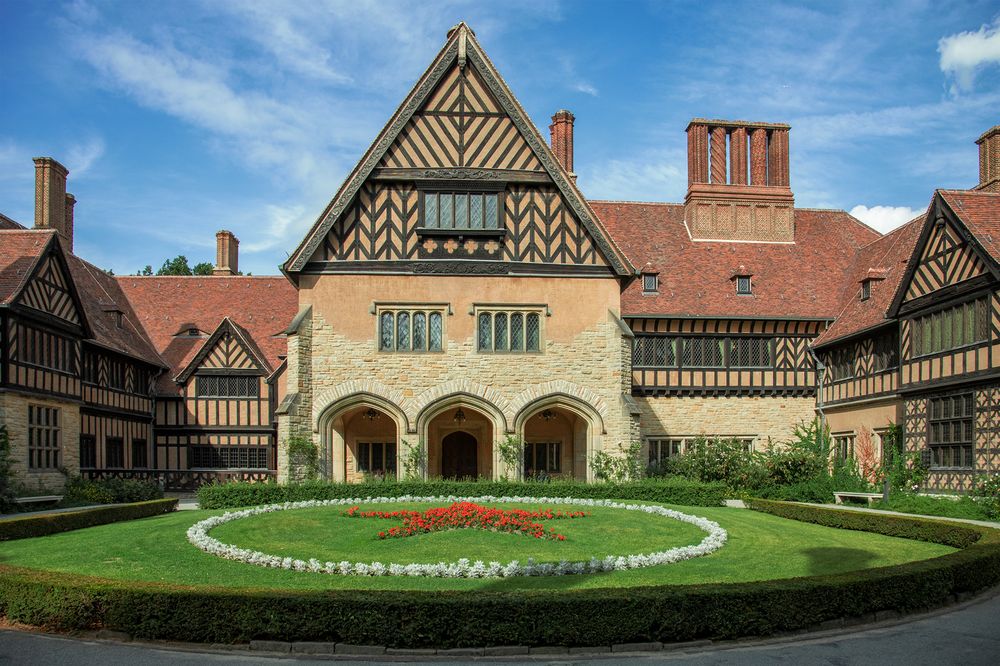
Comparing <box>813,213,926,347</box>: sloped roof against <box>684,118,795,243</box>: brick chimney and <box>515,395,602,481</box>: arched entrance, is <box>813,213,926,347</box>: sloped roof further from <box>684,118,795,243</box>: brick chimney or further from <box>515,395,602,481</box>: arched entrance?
<box>515,395,602,481</box>: arched entrance

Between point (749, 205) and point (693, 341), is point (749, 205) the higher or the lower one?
the higher one

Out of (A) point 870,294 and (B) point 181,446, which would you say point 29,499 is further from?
(A) point 870,294

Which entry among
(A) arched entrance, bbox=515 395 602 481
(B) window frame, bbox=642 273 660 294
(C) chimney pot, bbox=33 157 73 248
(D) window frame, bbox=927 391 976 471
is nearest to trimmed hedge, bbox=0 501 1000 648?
(D) window frame, bbox=927 391 976 471

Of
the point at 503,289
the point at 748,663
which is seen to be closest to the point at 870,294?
the point at 503,289

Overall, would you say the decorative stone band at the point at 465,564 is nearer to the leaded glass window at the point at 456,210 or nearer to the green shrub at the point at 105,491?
the green shrub at the point at 105,491

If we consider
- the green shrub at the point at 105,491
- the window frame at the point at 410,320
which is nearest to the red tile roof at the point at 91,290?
the green shrub at the point at 105,491

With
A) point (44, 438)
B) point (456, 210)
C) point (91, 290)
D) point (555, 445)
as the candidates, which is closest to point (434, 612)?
point (456, 210)

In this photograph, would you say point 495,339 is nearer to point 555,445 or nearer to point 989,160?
point 555,445

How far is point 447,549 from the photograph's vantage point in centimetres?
1447

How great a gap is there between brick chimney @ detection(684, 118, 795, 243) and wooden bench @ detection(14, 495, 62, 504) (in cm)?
2265

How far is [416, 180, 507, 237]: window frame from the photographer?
26641mm

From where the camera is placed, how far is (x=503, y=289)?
26.9 meters

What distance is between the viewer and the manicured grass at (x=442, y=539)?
1413 centimetres

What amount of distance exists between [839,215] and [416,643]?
31289 millimetres
